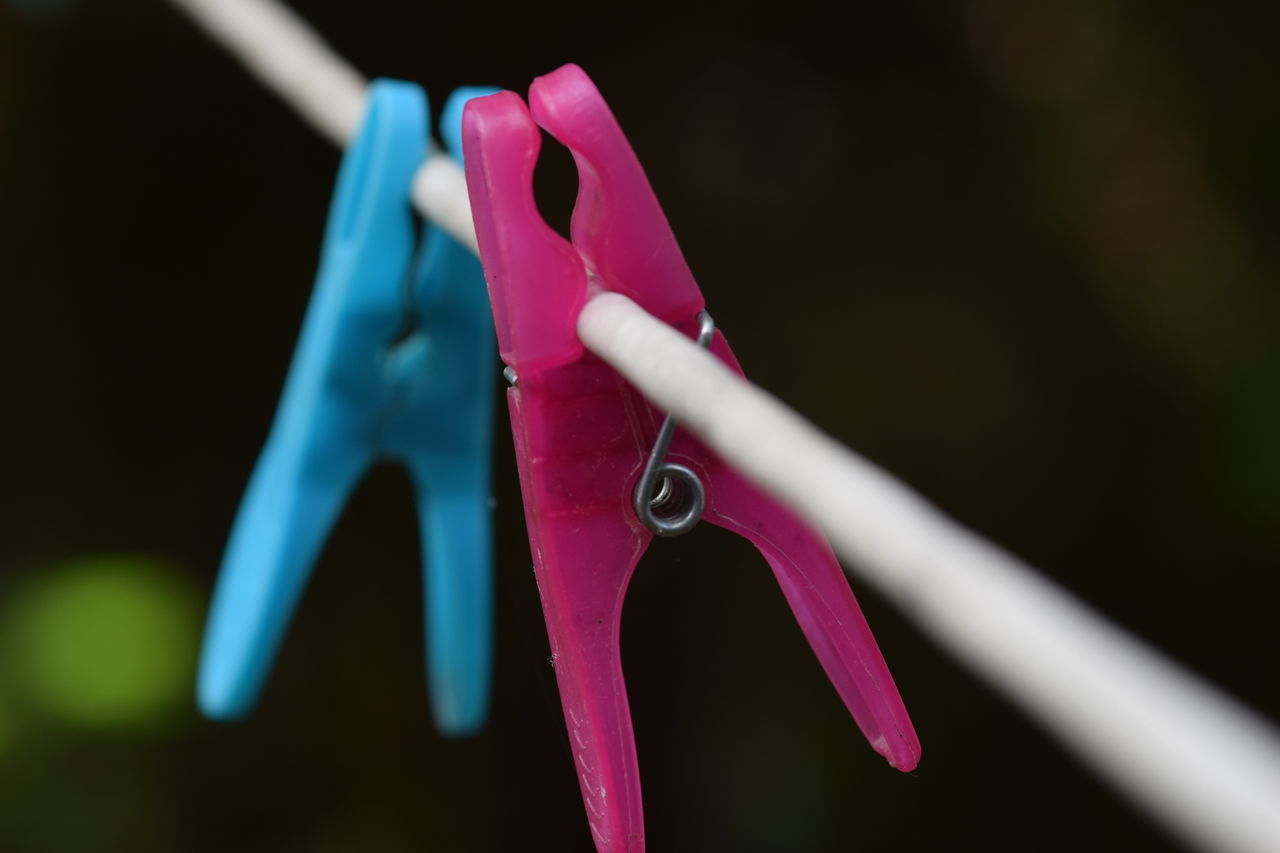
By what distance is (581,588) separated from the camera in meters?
0.32

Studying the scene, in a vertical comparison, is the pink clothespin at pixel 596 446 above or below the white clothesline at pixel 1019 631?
below

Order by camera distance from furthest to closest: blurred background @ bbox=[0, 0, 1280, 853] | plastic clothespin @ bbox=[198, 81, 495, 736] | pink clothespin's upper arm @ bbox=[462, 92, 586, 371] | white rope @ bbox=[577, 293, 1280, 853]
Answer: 1. blurred background @ bbox=[0, 0, 1280, 853]
2. plastic clothespin @ bbox=[198, 81, 495, 736]
3. pink clothespin's upper arm @ bbox=[462, 92, 586, 371]
4. white rope @ bbox=[577, 293, 1280, 853]

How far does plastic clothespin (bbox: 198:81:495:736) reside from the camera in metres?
0.43

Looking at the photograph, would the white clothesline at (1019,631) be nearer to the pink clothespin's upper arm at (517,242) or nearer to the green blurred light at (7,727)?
the pink clothespin's upper arm at (517,242)

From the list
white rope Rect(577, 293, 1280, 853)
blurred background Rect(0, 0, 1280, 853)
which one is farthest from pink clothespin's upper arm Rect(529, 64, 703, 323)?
blurred background Rect(0, 0, 1280, 853)

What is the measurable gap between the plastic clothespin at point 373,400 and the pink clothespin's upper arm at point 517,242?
0.41ft

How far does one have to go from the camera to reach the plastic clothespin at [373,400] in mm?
428

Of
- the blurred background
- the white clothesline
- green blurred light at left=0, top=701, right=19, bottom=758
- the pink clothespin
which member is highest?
the white clothesline

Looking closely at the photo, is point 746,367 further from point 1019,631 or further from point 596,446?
point 1019,631

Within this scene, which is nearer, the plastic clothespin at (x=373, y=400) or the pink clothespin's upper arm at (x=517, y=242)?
the pink clothespin's upper arm at (x=517, y=242)

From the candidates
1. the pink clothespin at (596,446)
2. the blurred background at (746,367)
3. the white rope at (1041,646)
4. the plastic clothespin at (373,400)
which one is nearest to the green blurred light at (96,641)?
the blurred background at (746,367)

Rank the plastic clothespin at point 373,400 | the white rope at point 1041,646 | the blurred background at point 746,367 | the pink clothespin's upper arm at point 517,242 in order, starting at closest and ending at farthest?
1. the white rope at point 1041,646
2. the pink clothespin's upper arm at point 517,242
3. the plastic clothespin at point 373,400
4. the blurred background at point 746,367

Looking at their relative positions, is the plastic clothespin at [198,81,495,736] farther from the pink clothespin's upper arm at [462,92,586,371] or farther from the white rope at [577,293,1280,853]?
the white rope at [577,293,1280,853]

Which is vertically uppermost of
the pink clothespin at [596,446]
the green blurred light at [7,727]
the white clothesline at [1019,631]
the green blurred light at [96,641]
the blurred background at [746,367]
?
the white clothesline at [1019,631]
